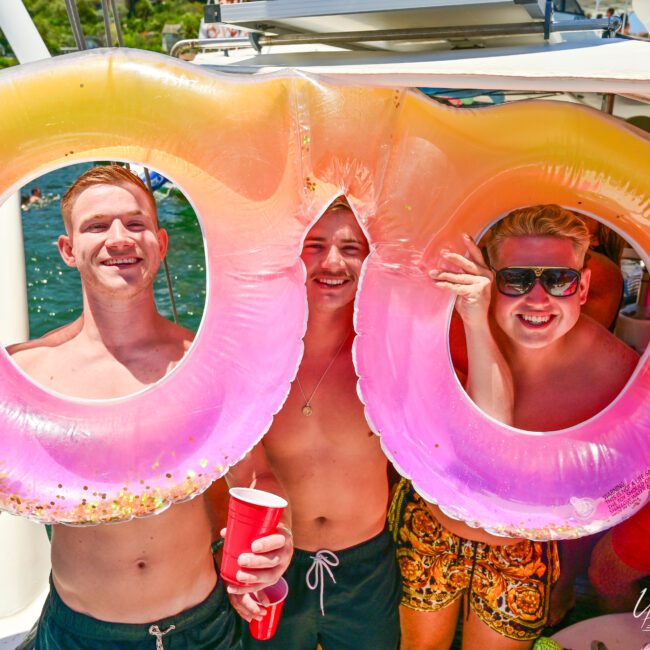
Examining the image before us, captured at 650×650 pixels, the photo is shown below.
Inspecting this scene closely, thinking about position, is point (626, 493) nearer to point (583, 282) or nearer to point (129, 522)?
point (583, 282)

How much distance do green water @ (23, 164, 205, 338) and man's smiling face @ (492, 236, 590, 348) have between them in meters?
3.52

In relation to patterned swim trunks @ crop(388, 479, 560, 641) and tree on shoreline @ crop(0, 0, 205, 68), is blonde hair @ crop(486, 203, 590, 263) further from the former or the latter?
tree on shoreline @ crop(0, 0, 205, 68)

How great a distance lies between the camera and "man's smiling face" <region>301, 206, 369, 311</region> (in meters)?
1.80

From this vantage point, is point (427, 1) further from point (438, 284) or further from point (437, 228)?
point (438, 284)

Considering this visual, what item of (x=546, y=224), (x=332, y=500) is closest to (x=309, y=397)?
(x=332, y=500)

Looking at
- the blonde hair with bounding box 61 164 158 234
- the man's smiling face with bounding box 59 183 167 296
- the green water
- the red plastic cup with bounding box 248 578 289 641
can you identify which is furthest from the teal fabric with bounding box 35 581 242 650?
the green water

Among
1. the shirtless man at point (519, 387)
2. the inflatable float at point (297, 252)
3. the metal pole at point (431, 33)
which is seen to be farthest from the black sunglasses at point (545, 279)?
the metal pole at point (431, 33)

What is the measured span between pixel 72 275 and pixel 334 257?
7.35 metres

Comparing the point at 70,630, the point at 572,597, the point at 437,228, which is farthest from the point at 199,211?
the point at 572,597

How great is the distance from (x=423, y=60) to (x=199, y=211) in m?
0.62

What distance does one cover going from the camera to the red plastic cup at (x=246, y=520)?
63.2 inches

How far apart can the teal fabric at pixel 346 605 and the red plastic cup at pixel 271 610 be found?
158 mm

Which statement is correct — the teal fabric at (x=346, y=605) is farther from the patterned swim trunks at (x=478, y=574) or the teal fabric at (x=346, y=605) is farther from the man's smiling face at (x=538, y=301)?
the man's smiling face at (x=538, y=301)

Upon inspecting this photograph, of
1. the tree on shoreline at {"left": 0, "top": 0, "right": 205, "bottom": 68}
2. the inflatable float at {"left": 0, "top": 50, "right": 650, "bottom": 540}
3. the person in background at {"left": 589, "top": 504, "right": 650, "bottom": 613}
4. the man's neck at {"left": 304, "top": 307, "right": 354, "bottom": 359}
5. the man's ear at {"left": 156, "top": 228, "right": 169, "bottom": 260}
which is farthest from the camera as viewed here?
the tree on shoreline at {"left": 0, "top": 0, "right": 205, "bottom": 68}
